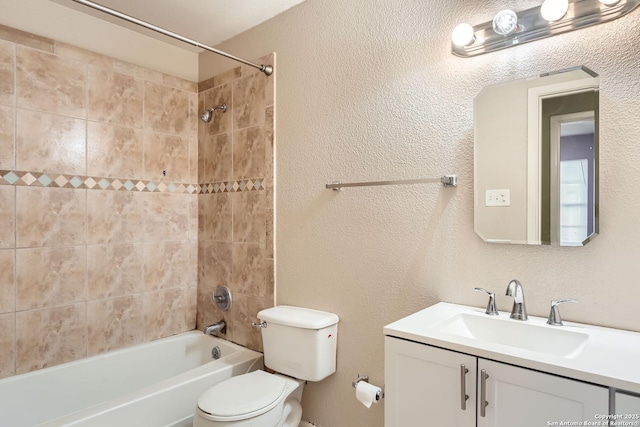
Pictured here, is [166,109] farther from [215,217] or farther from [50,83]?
[215,217]

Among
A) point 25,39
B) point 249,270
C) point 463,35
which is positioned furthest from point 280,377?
point 25,39

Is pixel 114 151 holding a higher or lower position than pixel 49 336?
higher

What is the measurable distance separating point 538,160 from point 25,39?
2.64 meters

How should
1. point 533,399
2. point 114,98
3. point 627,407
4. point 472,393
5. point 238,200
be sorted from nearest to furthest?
point 627,407 < point 533,399 < point 472,393 < point 114,98 < point 238,200

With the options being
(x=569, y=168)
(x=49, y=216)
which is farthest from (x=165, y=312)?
(x=569, y=168)

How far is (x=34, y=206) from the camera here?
80.4 inches

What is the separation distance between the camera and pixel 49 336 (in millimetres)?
2088

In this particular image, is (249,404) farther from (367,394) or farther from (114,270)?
(114,270)

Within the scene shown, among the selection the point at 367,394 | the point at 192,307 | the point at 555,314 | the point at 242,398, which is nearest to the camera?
the point at 555,314

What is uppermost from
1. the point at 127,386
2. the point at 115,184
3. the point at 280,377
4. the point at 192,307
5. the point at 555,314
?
the point at 115,184

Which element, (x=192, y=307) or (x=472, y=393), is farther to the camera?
(x=192, y=307)

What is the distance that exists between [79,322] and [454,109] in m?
2.40

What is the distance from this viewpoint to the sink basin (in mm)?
1201

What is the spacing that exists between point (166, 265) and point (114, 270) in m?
0.35
